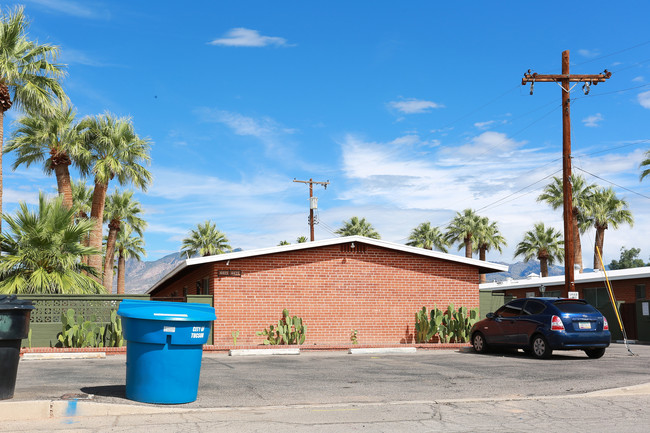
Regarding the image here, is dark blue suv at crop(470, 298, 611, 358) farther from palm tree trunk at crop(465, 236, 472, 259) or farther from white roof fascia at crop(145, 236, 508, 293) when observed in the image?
palm tree trunk at crop(465, 236, 472, 259)

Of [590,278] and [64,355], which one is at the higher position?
[590,278]

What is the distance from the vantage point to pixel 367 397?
9297mm

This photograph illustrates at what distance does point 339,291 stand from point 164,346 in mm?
13429

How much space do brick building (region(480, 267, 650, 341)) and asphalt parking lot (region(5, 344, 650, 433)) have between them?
11.4 m

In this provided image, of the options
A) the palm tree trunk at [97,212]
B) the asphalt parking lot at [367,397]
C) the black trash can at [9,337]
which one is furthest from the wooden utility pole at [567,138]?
the palm tree trunk at [97,212]

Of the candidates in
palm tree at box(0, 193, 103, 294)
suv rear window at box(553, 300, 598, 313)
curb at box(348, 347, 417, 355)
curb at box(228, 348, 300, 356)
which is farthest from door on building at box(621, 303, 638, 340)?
palm tree at box(0, 193, 103, 294)

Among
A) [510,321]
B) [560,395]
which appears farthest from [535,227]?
[560,395]

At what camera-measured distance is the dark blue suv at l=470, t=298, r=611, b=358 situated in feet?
50.3

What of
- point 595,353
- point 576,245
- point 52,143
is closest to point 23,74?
point 52,143

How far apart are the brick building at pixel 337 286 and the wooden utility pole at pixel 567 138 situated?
7.85ft

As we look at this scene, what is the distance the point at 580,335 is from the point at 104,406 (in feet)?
37.7

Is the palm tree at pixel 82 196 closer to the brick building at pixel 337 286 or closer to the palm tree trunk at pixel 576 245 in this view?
the brick building at pixel 337 286

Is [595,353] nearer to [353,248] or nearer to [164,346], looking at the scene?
[353,248]

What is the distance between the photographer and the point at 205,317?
8.14 meters
